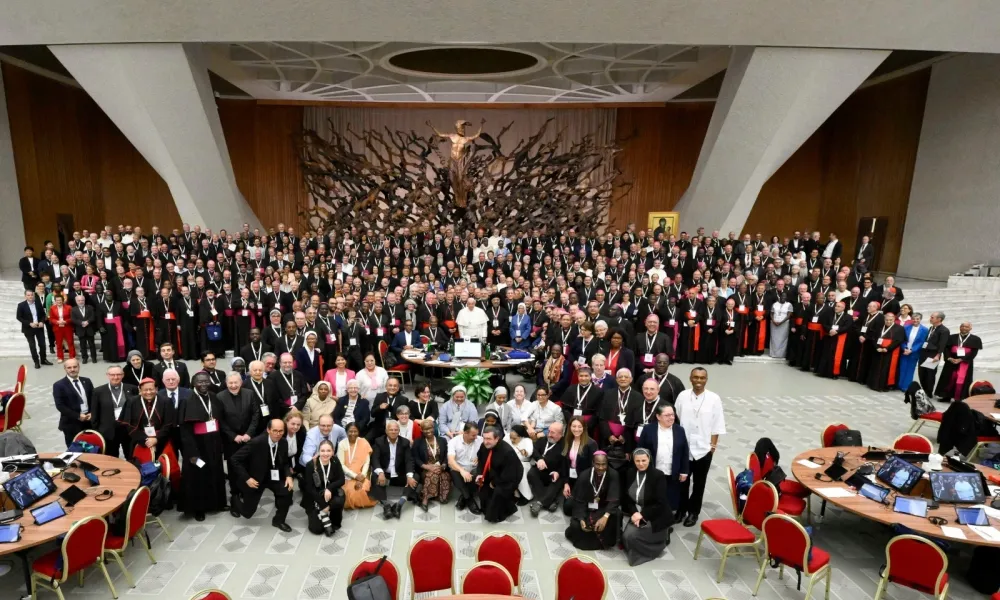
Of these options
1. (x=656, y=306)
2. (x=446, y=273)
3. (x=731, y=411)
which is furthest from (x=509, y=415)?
(x=446, y=273)

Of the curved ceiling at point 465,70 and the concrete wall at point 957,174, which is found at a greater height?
the curved ceiling at point 465,70

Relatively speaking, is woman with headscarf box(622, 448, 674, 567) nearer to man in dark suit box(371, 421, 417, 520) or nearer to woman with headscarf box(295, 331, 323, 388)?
man in dark suit box(371, 421, 417, 520)

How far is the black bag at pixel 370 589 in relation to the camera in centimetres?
364

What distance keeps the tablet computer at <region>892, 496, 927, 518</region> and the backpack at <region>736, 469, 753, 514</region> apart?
1156 mm

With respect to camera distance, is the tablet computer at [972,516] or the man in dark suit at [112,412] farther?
the man in dark suit at [112,412]

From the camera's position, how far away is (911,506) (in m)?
4.73

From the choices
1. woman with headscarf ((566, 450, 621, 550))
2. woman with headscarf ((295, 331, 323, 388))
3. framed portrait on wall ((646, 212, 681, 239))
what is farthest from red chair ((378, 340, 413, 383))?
framed portrait on wall ((646, 212, 681, 239))

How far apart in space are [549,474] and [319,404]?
9.73ft

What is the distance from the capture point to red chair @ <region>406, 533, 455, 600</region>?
4258 mm

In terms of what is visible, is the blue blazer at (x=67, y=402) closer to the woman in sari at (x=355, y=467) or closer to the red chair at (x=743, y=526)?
the woman in sari at (x=355, y=467)

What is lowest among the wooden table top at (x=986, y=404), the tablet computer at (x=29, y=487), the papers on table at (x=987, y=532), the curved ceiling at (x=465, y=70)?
the tablet computer at (x=29, y=487)

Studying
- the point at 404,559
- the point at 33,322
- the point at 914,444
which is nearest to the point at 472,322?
the point at 404,559

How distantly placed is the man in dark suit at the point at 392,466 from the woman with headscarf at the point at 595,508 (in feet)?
5.94

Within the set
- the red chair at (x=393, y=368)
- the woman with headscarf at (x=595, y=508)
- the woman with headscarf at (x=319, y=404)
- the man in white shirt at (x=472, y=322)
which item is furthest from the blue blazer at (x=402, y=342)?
the woman with headscarf at (x=595, y=508)
